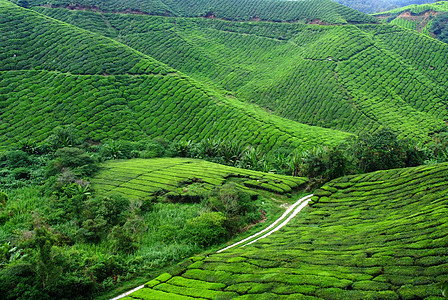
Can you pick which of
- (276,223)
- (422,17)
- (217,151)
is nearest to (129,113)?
(217,151)

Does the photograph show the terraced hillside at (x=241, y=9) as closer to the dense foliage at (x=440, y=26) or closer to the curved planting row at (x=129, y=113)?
the dense foliage at (x=440, y=26)

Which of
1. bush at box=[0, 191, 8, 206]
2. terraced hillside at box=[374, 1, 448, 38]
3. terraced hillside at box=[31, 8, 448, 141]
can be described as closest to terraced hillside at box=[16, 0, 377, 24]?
terraced hillside at box=[31, 8, 448, 141]

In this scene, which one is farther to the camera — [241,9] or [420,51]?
[241,9]

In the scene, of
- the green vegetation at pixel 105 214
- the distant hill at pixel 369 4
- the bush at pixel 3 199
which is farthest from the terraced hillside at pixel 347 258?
the distant hill at pixel 369 4

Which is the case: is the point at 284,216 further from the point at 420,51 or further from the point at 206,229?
the point at 420,51

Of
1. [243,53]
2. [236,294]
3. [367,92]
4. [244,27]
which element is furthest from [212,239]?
[244,27]

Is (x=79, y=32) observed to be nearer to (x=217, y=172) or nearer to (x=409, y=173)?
(x=217, y=172)
